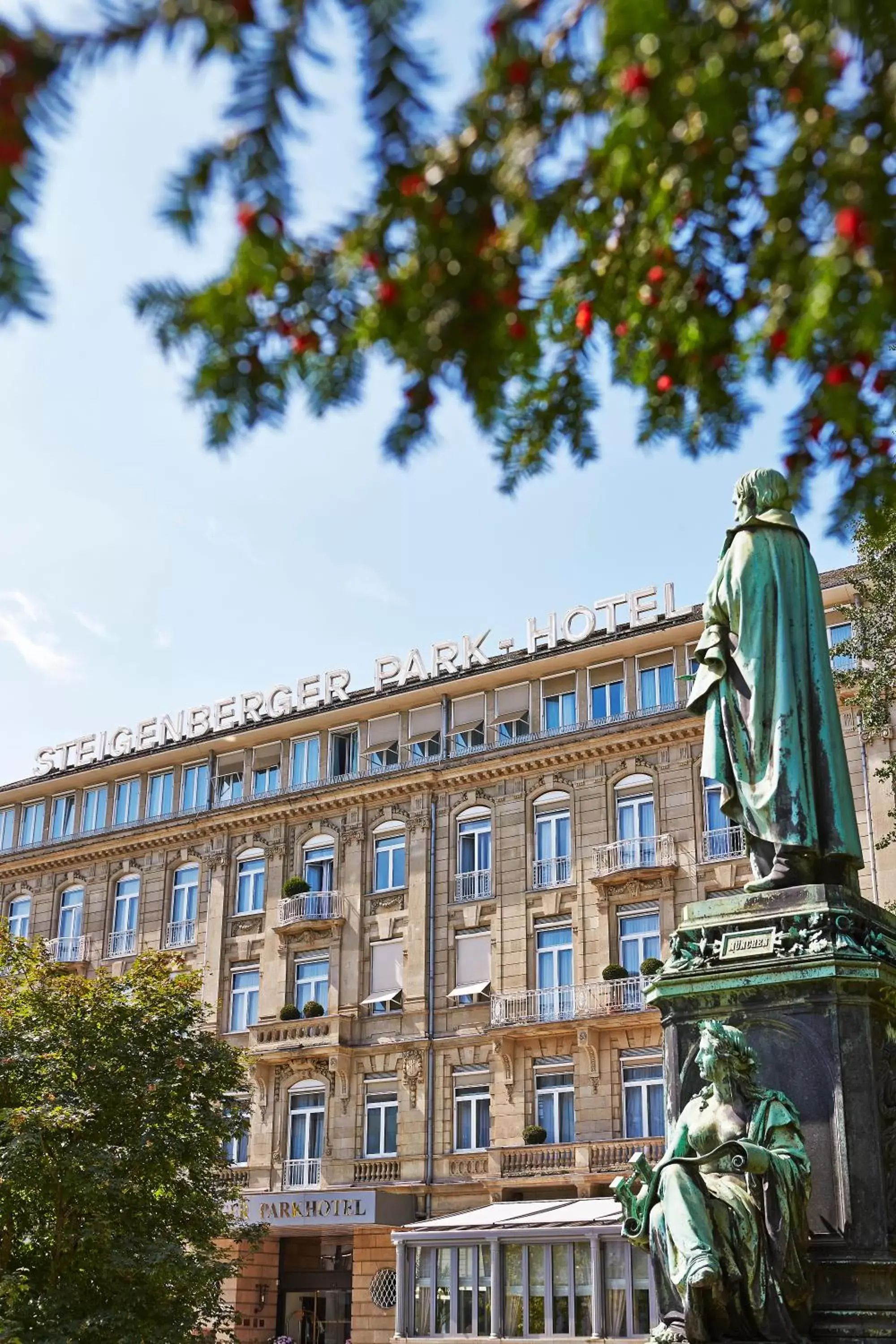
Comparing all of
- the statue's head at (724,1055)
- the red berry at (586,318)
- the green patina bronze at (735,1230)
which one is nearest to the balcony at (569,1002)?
the statue's head at (724,1055)

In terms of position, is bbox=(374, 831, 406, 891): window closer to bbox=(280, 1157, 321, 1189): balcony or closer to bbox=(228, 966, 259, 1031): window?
bbox=(228, 966, 259, 1031): window

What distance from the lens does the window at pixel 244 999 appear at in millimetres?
42125

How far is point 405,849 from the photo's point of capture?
4109 centimetres

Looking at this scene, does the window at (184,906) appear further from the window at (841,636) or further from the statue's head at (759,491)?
the statue's head at (759,491)

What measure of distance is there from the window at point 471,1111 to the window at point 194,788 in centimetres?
1192

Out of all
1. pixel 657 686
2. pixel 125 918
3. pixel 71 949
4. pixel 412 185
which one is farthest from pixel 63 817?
pixel 412 185

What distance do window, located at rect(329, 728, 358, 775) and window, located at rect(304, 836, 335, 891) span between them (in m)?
1.97

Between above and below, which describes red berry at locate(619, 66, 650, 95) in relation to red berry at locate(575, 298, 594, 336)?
below

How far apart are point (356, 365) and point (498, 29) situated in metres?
0.95

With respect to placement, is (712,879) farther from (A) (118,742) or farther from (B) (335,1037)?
A: (A) (118,742)

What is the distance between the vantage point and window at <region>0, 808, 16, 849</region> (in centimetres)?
4966

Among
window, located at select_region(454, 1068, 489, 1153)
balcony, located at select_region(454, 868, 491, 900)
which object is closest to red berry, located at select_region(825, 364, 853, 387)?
window, located at select_region(454, 1068, 489, 1153)

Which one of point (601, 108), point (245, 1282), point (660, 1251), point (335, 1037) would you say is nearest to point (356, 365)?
point (601, 108)

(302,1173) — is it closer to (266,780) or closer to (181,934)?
(181,934)
